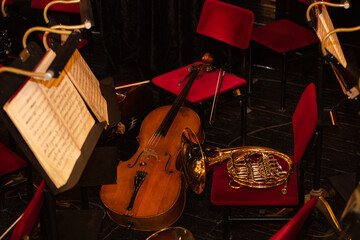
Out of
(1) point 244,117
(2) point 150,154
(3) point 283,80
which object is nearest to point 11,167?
(2) point 150,154

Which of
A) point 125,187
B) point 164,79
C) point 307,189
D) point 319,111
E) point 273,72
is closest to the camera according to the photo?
point 319,111

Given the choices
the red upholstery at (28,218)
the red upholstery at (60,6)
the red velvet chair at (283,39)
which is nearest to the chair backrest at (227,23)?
the red velvet chair at (283,39)

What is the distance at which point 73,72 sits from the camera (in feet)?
→ 7.23

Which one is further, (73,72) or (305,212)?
(73,72)

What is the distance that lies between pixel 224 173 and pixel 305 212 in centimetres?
91

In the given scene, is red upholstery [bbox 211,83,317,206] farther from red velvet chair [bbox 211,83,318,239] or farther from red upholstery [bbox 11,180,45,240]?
red upholstery [bbox 11,180,45,240]

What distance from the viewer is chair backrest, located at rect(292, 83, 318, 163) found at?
2305 mm

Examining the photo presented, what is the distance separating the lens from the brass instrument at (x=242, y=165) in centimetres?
254

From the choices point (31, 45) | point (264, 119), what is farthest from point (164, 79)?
point (31, 45)

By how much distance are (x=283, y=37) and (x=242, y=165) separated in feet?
5.18

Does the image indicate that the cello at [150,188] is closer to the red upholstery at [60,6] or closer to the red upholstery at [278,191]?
the red upholstery at [278,191]

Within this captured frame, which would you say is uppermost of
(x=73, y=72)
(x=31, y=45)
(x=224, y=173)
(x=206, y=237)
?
(x=31, y=45)

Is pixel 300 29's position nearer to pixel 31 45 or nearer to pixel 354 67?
pixel 354 67

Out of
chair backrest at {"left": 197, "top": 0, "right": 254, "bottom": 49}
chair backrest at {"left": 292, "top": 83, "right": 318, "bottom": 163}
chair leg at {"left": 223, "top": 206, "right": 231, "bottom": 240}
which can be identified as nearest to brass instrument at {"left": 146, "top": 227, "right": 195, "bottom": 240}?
chair leg at {"left": 223, "top": 206, "right": 231, "bottom": 240}
